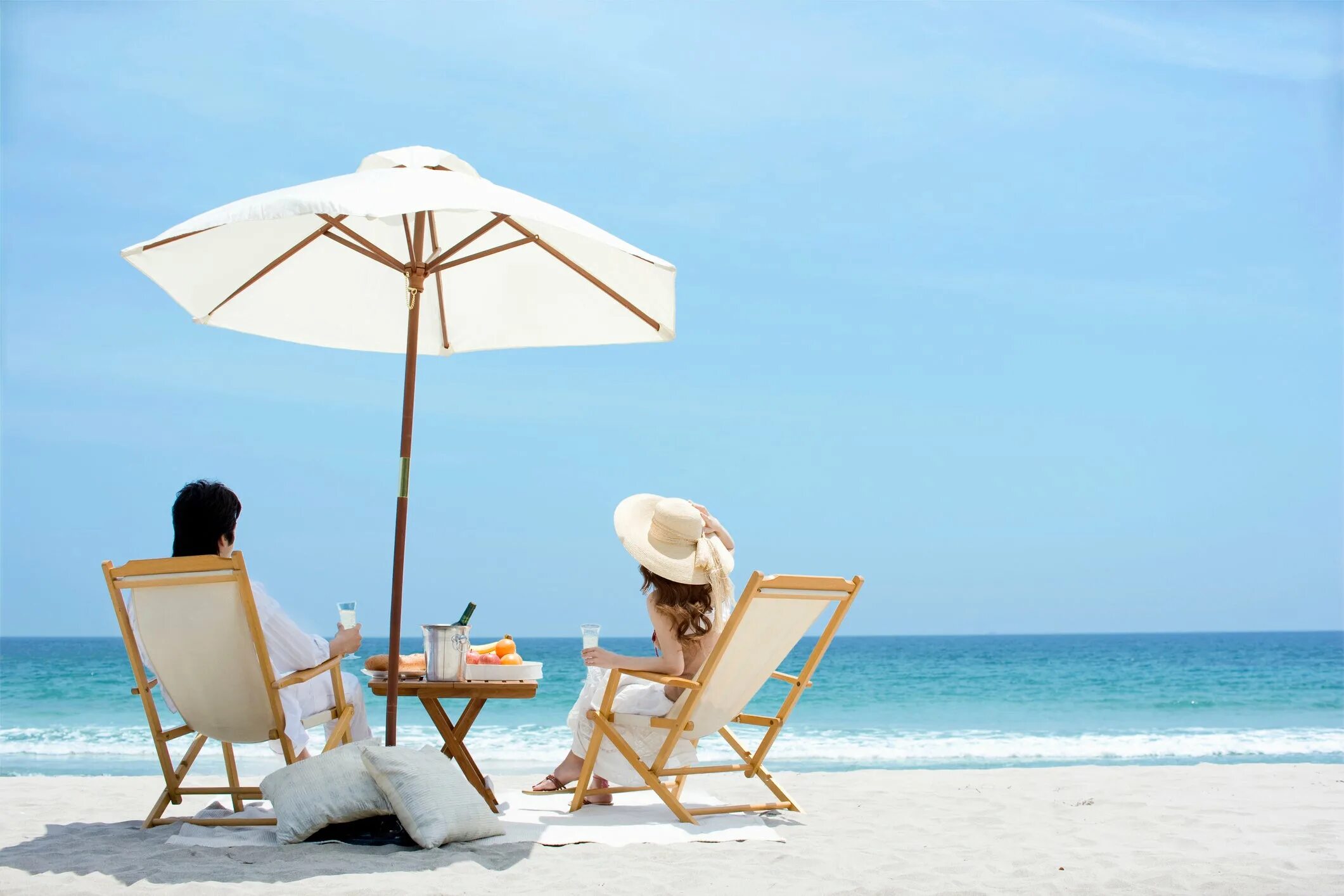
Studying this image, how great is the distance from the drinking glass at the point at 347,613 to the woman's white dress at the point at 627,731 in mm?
918

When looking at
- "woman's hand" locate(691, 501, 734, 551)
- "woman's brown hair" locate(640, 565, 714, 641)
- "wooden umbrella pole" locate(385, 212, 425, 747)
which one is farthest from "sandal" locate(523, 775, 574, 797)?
"woman's hand" locate(691, 501, 734, 551)

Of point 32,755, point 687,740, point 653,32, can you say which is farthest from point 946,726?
point 687,740

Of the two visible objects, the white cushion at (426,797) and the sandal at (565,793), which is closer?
the white cushion at (426,797)

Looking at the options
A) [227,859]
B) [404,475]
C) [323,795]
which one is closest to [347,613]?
[404,475]

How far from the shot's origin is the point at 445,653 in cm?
388

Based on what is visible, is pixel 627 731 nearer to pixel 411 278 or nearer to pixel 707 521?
pixel 707 521

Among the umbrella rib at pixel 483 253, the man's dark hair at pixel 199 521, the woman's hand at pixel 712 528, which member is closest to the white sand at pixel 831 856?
the man's dark hair at pixel 199 521

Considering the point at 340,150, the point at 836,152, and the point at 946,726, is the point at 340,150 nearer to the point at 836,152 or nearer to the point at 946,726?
the point at 836,152

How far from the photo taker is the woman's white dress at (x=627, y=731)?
14.0ft

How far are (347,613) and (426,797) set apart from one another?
0.73 meters

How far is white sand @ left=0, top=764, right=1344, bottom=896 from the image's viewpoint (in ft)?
10.1

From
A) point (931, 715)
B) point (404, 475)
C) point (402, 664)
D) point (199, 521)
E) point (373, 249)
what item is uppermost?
point (373, 249)

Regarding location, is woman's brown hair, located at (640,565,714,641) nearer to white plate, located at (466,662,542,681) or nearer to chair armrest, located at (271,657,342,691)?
white plate, located at (466,662,542,681)

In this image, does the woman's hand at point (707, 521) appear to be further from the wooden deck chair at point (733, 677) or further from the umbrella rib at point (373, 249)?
the umbrella rib at point (373, 249)
